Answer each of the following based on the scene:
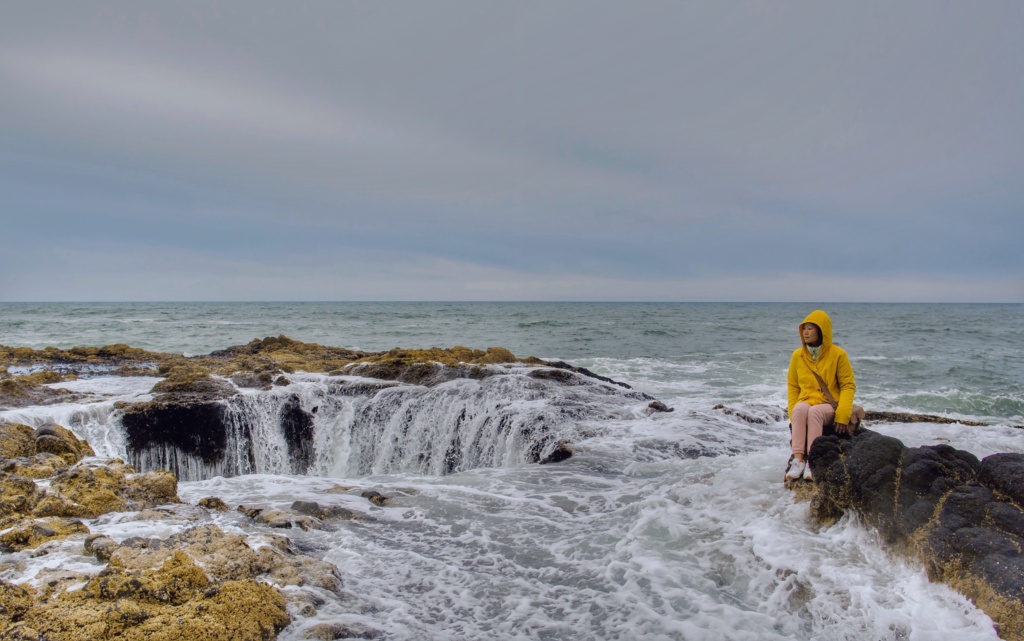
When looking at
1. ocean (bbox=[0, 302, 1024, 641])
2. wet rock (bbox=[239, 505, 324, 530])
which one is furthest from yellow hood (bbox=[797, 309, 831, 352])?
wet rock (bbox=[239, 505, 324, 530])

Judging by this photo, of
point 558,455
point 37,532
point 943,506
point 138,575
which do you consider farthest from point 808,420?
point 37,532

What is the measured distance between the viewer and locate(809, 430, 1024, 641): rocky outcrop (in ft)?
13.5

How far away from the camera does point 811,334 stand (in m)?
6.35

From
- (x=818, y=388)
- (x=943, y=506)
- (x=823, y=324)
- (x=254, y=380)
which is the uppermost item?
(x=823, y=324)

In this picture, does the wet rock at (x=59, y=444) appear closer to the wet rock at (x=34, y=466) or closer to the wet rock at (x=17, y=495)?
the wet rock at (x=34, y=466)

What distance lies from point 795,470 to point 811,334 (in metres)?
1.79

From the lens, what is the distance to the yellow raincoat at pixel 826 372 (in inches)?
250

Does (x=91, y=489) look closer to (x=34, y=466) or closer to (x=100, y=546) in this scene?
(x=34, y=466)

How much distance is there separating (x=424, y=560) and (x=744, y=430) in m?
8.28

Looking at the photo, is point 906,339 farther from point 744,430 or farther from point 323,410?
point 323,410

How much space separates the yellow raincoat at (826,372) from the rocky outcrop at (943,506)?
45 centimetres

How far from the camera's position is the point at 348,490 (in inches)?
332

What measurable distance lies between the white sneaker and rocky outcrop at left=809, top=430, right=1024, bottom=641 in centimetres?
60

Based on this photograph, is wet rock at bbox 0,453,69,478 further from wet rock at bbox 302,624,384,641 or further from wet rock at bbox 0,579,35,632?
wet rock at bbox 302,624,384,641
